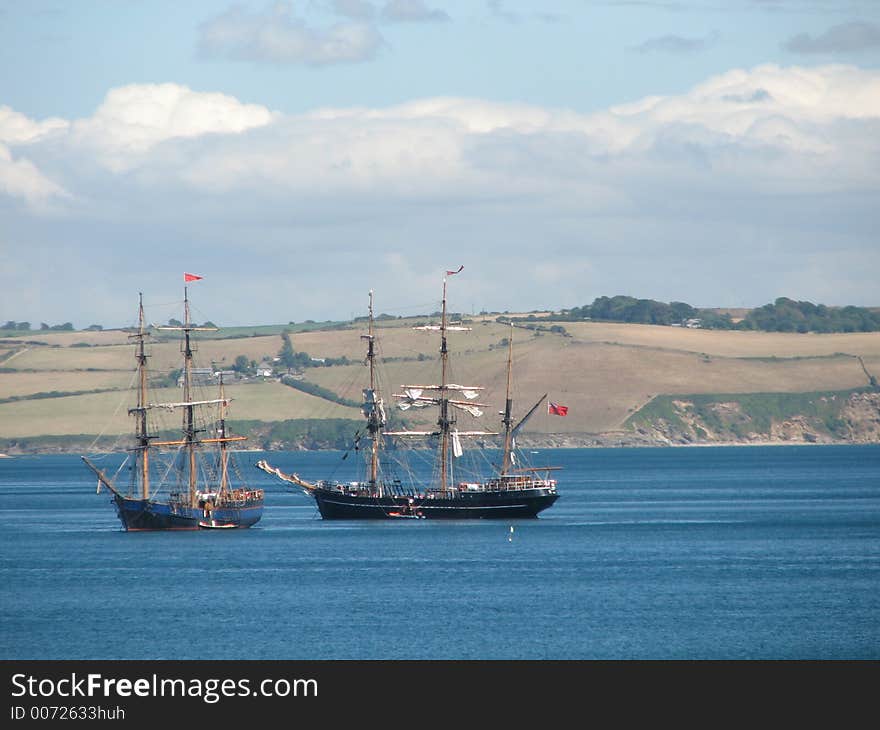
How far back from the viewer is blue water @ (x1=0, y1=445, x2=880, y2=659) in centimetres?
6531

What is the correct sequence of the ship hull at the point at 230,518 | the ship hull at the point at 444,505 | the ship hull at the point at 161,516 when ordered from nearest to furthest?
1. the ship hull at the point at 161,516
2. the ship hull at the point at 230,518
3. the ship hull at the point at 444,505

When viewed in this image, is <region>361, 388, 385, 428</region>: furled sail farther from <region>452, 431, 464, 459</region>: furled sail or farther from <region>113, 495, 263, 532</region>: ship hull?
<region>113, 495, 263, 532</region>: ship hull

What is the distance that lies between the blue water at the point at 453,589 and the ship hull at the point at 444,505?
6.22 feet

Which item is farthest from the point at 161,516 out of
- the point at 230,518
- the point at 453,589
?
the point at 453,589

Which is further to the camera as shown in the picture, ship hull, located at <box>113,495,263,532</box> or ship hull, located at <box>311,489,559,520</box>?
ship hull, located at <box>311,489,559,520</box>

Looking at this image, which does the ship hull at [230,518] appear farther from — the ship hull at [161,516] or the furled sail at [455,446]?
the furled sail at [455,446]

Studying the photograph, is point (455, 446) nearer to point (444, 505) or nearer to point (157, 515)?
point (444, 505)

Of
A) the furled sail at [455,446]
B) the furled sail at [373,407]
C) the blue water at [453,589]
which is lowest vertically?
the blue water at [453,589]

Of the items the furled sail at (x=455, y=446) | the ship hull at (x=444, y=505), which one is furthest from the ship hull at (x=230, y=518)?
the furled sail at (x=455, y=446)

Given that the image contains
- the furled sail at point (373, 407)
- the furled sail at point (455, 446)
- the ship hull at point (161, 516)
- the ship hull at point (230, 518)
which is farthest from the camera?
the furled sail at point (455, 446)

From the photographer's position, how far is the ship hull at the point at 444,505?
125312mm

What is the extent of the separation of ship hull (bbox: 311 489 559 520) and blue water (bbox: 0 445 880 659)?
1.89 m

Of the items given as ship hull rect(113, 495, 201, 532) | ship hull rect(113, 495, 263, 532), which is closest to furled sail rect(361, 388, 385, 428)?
ship hull rect(113, 495, 263, 532)
